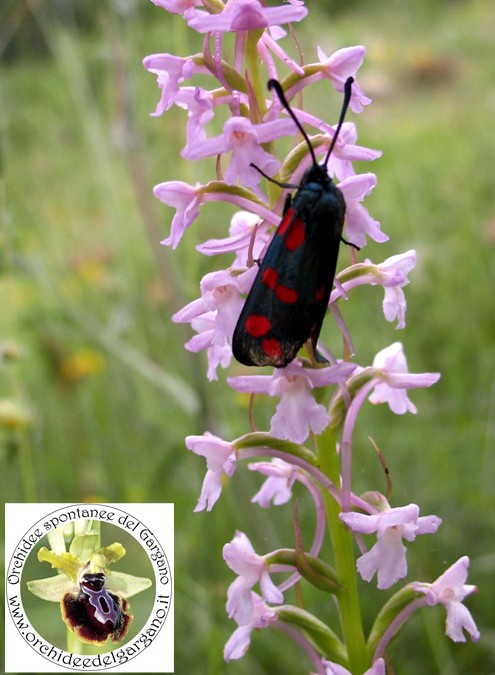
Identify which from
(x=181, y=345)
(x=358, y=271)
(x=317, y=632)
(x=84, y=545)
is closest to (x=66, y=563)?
(x=84, y=545)

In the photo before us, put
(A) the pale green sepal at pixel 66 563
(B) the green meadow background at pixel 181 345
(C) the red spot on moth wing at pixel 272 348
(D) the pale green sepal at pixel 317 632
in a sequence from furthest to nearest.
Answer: (B) the green meadow background at pixel 181 345
(A) the pale green sepal at pixel 66 563
(D) the pale green sepal at pixel 317 632
(C) the red spot on moth wing at pixel 272 348

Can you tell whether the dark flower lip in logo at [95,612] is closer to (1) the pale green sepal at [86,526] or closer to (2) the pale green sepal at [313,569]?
(1) the pale green sepal at [86,526]

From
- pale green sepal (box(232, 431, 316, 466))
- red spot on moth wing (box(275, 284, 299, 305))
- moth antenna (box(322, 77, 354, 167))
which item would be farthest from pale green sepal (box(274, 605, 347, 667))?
moth antenna (box(322, 77, 354, 167))

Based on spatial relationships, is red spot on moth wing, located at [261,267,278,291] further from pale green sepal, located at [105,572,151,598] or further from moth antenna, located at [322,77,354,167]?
pale green sepal, located at [105,572,151,598]

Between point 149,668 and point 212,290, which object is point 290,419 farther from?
point 149,668

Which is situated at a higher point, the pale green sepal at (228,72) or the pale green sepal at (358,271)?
the pale green sepal at (228,72)

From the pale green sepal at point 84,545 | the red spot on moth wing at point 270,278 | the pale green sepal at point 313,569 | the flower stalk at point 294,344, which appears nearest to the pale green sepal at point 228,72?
the flower stalk at point 294,344

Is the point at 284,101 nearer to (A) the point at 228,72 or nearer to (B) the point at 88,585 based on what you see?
(A) the point at 228,72
